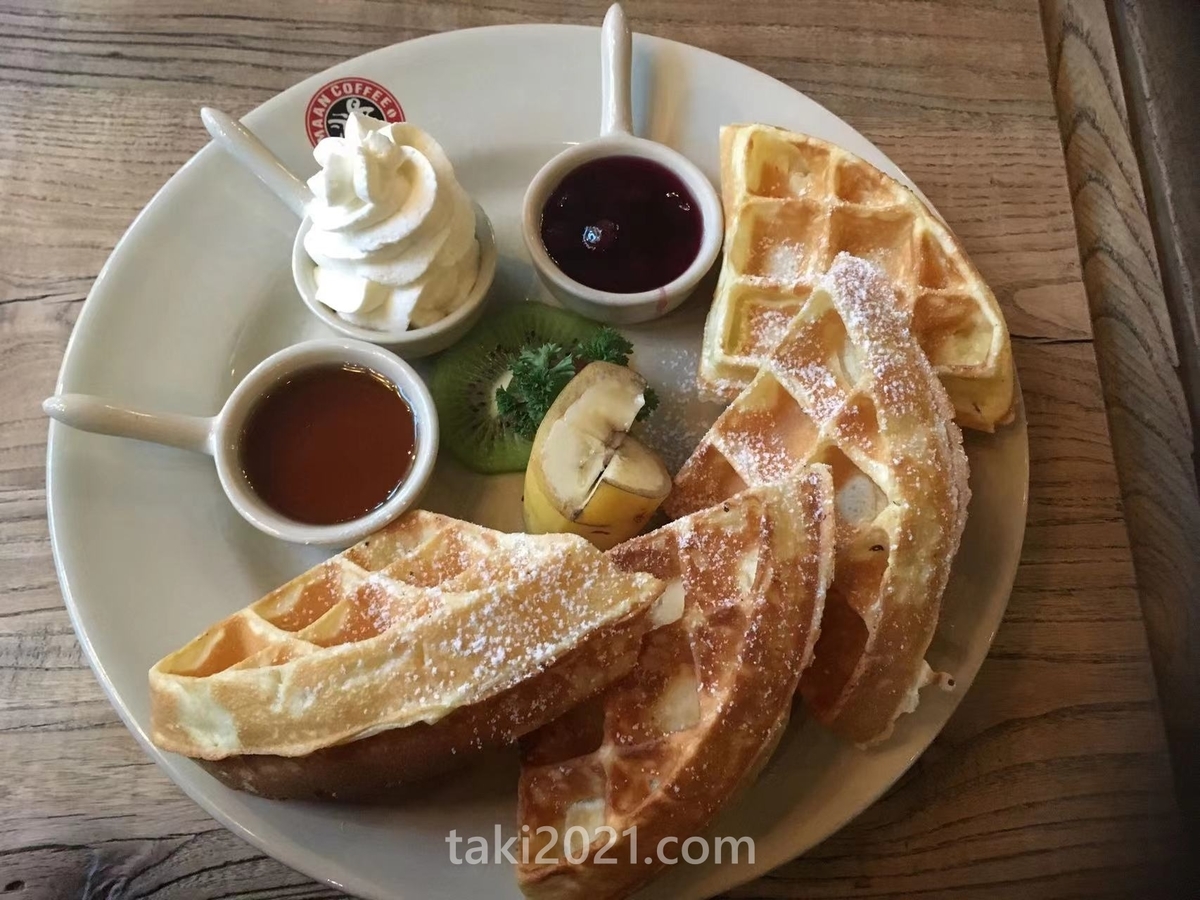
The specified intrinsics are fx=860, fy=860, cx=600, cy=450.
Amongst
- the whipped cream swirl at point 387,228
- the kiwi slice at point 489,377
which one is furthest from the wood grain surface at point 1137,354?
the whipped cream swirl at point 387,228

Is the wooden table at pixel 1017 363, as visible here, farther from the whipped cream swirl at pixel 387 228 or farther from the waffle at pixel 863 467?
the whipped cream swirl at pixel 387 228

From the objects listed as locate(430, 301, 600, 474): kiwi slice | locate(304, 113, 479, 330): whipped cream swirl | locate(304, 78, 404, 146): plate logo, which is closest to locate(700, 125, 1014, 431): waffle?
locate(430, 301, 600, 474): kiwi slice

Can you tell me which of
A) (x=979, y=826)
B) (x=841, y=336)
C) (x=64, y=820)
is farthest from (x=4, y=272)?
(x=979, y=826)

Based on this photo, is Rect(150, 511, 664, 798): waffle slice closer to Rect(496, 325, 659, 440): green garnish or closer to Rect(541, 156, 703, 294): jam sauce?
Rect(496, 325, 659, 440): green garnish

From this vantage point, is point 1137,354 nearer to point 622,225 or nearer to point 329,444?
point 622,225

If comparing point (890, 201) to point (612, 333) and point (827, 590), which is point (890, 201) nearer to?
point (612, 333)

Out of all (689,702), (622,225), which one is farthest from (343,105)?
(689,702)

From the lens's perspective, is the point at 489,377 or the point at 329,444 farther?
the point at 489,377
